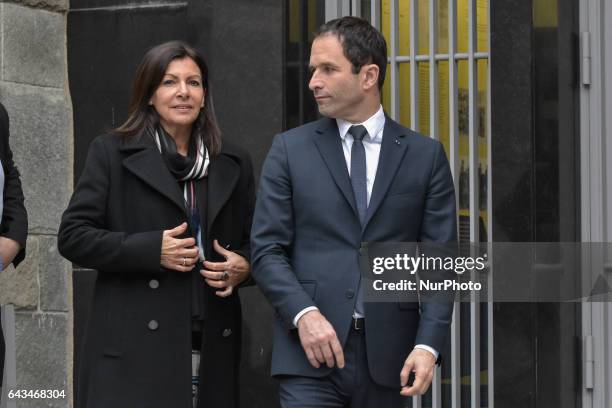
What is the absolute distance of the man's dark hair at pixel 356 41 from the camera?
514 cm

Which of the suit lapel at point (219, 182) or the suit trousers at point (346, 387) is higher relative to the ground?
the suit lapel at point (219, 182)

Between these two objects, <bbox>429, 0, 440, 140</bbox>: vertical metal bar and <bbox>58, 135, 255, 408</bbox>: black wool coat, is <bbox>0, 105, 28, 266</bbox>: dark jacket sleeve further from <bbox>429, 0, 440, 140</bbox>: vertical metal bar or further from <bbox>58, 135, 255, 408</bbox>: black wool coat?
<bbox>429, 0, 440, 140</bbox>: vertical metal bar

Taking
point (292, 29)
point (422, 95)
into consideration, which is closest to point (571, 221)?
point (422, 95)

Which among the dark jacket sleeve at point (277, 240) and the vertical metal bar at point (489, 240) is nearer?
the dark jacket sleeve at point (277, 240)

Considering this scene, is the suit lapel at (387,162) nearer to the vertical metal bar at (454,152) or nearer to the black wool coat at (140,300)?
the black wool coat at (140,300)

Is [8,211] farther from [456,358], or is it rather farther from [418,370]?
[456,358]

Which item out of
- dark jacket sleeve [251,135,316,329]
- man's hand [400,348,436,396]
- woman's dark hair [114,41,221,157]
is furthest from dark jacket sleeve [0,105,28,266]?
man's hand [400,348,436,396]

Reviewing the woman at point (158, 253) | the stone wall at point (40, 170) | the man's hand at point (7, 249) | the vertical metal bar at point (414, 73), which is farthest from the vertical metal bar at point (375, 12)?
the man's hand at point (7, 249)

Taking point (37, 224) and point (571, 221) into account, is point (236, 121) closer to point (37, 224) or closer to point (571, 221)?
point (37, 224)

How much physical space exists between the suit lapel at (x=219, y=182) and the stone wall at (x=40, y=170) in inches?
95.4

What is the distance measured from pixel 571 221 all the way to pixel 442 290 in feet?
6.65

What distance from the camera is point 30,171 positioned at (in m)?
7.83

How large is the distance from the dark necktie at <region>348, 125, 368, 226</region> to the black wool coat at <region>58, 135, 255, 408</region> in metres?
0.63

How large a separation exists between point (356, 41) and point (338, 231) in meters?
0.70
